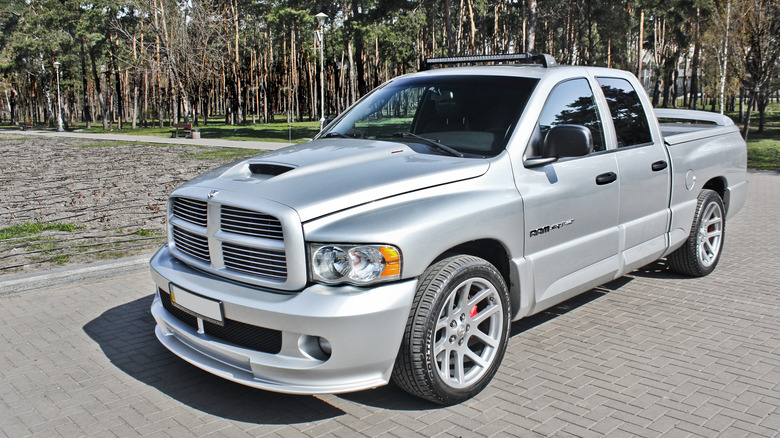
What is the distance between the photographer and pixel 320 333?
322cm

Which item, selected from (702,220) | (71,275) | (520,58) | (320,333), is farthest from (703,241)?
(71,275)

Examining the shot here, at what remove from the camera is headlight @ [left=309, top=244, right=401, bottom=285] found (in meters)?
3.30

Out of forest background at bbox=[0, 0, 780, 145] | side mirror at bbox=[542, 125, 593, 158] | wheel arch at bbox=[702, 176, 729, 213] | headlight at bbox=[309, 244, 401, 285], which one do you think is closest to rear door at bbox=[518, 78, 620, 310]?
Answer: side mirror at bbox=[542, 125, 593, 158]

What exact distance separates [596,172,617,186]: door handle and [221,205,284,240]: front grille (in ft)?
8.20

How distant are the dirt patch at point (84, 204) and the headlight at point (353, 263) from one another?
4.72 metres

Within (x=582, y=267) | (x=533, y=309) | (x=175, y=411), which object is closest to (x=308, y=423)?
(x=175, y=411)

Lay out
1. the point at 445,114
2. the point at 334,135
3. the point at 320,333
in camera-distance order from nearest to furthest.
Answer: the point at 320,333
the point at 445,114
the point at 334,135

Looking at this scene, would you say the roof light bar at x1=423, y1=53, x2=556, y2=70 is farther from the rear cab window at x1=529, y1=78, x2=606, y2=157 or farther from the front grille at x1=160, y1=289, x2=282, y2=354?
the front grille at x1=160, y1=289, x2=282, y2=354

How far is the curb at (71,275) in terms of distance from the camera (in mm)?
6094

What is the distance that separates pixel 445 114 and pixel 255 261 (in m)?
1.91

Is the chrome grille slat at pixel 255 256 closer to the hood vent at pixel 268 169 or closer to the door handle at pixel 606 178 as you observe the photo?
the hood vent at pixel 268 169

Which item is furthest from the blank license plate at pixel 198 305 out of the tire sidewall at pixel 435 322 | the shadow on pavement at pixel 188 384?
the tire sidewall at pixel 435 322

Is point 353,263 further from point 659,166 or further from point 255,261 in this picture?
point 659,166

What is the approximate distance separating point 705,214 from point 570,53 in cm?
5298
